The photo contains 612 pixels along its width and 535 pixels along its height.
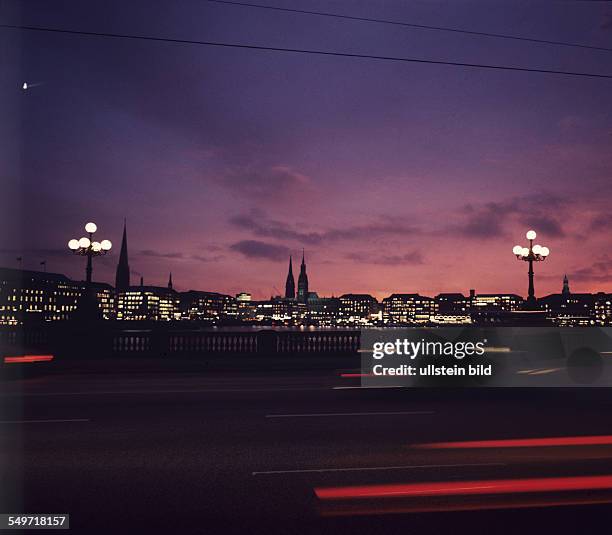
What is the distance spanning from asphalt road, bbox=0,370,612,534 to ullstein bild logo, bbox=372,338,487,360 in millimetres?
4477

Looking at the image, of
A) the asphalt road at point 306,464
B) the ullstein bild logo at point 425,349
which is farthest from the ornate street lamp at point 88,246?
the ullstein bild logo at point 425,349

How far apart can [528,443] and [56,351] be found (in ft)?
66.7

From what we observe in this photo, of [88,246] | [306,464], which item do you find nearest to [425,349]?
[306,464]

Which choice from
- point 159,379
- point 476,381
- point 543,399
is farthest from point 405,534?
point 159,379

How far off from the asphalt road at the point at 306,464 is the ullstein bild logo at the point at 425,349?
448cm

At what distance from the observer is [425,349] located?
17.8 metres

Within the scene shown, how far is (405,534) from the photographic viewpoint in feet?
15.0

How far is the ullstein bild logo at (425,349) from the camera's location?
1652 centimetres

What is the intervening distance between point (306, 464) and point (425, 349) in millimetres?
11935

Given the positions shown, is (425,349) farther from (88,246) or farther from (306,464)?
(88,246)

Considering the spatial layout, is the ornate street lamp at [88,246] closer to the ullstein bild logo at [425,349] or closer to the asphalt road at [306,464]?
the asphalt road at [306,464]

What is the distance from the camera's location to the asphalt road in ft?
16.2

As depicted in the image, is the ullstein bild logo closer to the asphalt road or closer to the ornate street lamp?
the asphalt road

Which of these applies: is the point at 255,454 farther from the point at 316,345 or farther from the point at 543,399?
the point at 316,345
